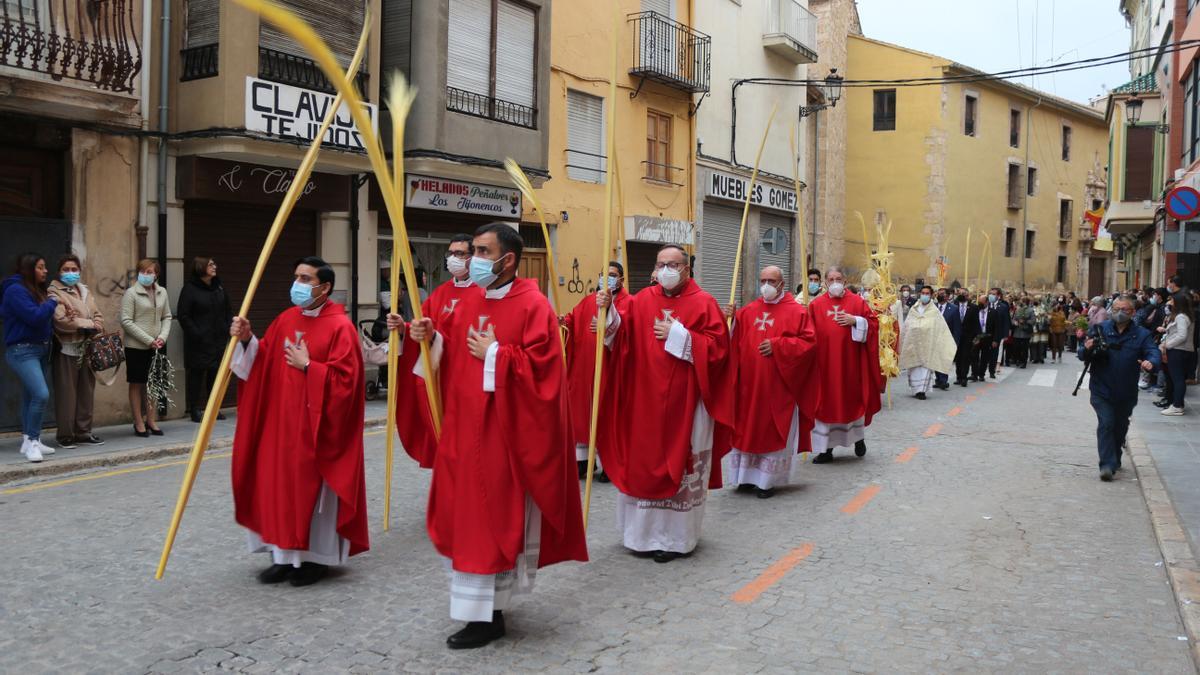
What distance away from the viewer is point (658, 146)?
23141 mm

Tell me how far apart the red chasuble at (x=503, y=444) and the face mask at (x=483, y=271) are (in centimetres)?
13

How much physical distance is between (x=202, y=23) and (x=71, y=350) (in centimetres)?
480

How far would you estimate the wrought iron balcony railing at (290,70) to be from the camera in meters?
13.2

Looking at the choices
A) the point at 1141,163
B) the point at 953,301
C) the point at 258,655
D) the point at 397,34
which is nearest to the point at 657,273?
the point at 258,655

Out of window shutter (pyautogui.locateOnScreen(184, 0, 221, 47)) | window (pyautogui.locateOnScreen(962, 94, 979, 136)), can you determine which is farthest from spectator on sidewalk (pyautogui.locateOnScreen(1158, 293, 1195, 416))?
window (pyautogui.locateOnScreen(962, 94, 979, 136))

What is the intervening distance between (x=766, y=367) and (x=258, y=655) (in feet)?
16.7

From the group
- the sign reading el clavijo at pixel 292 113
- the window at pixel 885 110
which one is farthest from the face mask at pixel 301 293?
the window at pixel 885 110

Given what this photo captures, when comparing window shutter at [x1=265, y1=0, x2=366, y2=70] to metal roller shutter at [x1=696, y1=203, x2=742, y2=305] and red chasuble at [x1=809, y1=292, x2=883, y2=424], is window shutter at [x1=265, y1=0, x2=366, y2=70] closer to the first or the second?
red chasuble at [x1=809, y1=292, x2=883, y2=424]

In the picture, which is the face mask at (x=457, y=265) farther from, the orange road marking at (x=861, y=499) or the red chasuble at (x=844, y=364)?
the red chasuble at (x=844, y=364)

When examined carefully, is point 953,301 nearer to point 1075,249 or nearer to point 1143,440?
point 1143,440

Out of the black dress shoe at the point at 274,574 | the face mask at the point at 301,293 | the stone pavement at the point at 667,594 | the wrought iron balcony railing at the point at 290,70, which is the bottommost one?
the stone pavement at the point at 667,594

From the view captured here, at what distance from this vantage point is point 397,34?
15719 mm

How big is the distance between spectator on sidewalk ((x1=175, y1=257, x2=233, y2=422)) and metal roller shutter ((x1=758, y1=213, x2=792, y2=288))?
17.1 metres

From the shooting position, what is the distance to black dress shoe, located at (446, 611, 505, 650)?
475 cm
